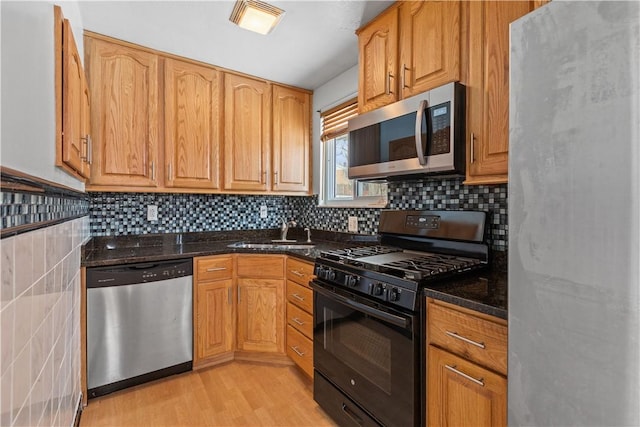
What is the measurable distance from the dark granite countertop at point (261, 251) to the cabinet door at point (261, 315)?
270 millimetres

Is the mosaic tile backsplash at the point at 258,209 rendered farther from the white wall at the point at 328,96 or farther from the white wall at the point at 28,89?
the white wall at the point at 28,89

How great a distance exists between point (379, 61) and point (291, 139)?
4.27 feet

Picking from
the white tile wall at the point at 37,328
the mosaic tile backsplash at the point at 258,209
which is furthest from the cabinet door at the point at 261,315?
the white tile wall at the point at 37,328

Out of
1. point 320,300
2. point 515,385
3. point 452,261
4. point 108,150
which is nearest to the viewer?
point 515,385

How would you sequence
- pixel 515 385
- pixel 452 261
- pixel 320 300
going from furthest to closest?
pixel 320 300, pixel 452 261, pixel 515 385

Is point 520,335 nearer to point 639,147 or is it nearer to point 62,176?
point 639,147

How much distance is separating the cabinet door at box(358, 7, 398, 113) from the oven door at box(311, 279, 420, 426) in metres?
1.16

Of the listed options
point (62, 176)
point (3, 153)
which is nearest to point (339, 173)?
point (62, 176)

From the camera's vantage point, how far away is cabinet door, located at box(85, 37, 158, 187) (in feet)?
7.14

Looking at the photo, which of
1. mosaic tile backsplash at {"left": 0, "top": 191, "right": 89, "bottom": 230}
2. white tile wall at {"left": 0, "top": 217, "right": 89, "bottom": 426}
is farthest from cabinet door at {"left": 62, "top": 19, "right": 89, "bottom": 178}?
white tile wall at {"left": 0, "top": 217, "right": 89, "bottom": 426}

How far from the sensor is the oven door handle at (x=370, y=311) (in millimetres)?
1292

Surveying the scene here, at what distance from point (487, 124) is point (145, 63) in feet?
7.69

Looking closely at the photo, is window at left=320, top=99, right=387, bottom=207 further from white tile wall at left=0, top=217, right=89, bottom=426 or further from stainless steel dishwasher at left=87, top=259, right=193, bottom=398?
white tile wall at left=0, top=217, right=89, bottom=426

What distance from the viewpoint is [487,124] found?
1395mm
